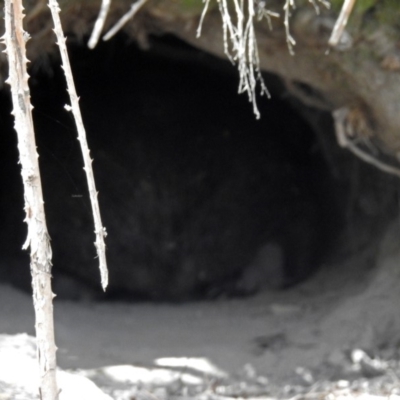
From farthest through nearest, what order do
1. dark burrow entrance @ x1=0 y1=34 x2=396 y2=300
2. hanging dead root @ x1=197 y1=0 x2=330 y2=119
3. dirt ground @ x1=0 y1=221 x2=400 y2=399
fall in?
dark burrow entrance @ x1=0 y1=34 x2=396 y2=300, dirt ground @ x1=0 y1=221 x2=400 y2=399, hanging dead root @ x1=197 y1=0 x2=330 y2=119

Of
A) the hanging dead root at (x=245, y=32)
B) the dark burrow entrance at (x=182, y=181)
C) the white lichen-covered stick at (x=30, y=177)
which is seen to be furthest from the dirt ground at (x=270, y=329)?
the white lichen-covered stick at (x=30, y=177)

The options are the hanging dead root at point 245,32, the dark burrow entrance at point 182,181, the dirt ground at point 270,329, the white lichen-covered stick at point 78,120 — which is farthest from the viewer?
the dark burrow entrance at point 182,181

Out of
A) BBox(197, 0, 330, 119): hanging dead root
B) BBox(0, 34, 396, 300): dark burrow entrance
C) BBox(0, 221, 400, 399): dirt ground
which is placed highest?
BBox(0, 34, 396, 300): dark burrow entrance

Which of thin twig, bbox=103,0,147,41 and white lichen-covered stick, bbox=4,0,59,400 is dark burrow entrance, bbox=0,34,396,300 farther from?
white lichen-covered stick, bbox=4,0,59,400

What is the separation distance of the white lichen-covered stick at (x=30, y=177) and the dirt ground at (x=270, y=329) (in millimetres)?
1066

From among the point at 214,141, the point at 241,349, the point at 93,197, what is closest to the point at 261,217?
the point at 214,141

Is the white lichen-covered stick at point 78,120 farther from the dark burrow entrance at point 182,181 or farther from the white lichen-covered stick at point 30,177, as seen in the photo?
the dark burrow entrance at point 182,181

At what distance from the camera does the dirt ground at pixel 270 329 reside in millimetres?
2260

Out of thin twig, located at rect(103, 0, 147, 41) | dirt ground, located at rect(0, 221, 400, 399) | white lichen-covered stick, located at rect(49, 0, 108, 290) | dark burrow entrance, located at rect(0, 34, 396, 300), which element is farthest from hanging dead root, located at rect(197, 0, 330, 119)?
dark burrow entrance, located at rect(0, 34, 396, 300)

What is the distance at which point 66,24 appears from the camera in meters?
2.35

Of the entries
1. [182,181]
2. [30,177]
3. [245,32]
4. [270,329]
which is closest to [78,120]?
[30,177]

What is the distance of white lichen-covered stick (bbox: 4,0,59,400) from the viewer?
100 centimetres

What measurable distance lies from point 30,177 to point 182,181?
2979 millimetres

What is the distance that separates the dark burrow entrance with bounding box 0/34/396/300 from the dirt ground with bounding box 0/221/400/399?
0.95 ft
